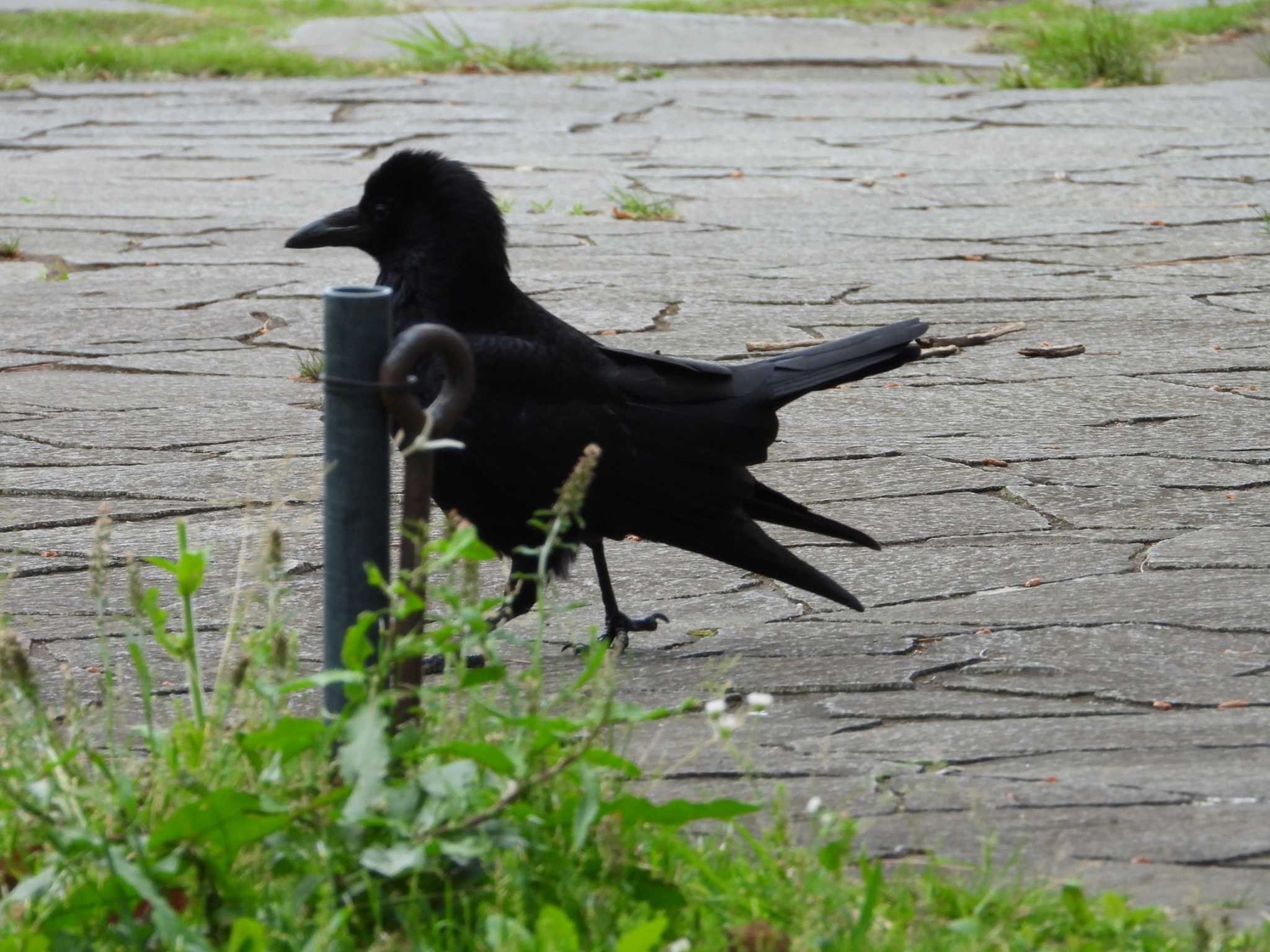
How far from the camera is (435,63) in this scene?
12.5 m

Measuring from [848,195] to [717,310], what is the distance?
7.83 ft

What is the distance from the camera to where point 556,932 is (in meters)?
1.68

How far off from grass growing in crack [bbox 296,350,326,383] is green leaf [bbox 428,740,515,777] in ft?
9.75

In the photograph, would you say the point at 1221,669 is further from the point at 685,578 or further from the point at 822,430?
the point at 822,430

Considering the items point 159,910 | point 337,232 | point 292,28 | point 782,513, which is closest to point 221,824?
point 159,910

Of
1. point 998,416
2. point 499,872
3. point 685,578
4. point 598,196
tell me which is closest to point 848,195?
point 598,196

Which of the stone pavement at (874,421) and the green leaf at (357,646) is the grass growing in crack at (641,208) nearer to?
the stone pavement at (874,421)

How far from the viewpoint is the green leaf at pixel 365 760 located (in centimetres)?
→ 174

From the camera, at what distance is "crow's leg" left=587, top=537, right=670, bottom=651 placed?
123 inches

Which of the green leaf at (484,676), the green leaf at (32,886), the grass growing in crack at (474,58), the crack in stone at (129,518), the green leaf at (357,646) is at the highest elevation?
the grass growing in crack at (474,58)

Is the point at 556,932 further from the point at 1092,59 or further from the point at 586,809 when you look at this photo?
the point at 1092,59

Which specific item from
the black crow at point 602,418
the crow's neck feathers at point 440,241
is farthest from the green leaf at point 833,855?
the crow's neck feathers at point 440,241

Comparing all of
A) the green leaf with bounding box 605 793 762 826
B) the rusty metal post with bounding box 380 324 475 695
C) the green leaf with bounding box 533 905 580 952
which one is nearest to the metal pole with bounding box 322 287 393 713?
the rusty metal post with bounding box 380 324 475 695

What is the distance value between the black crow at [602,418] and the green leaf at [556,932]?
1.35 metres
